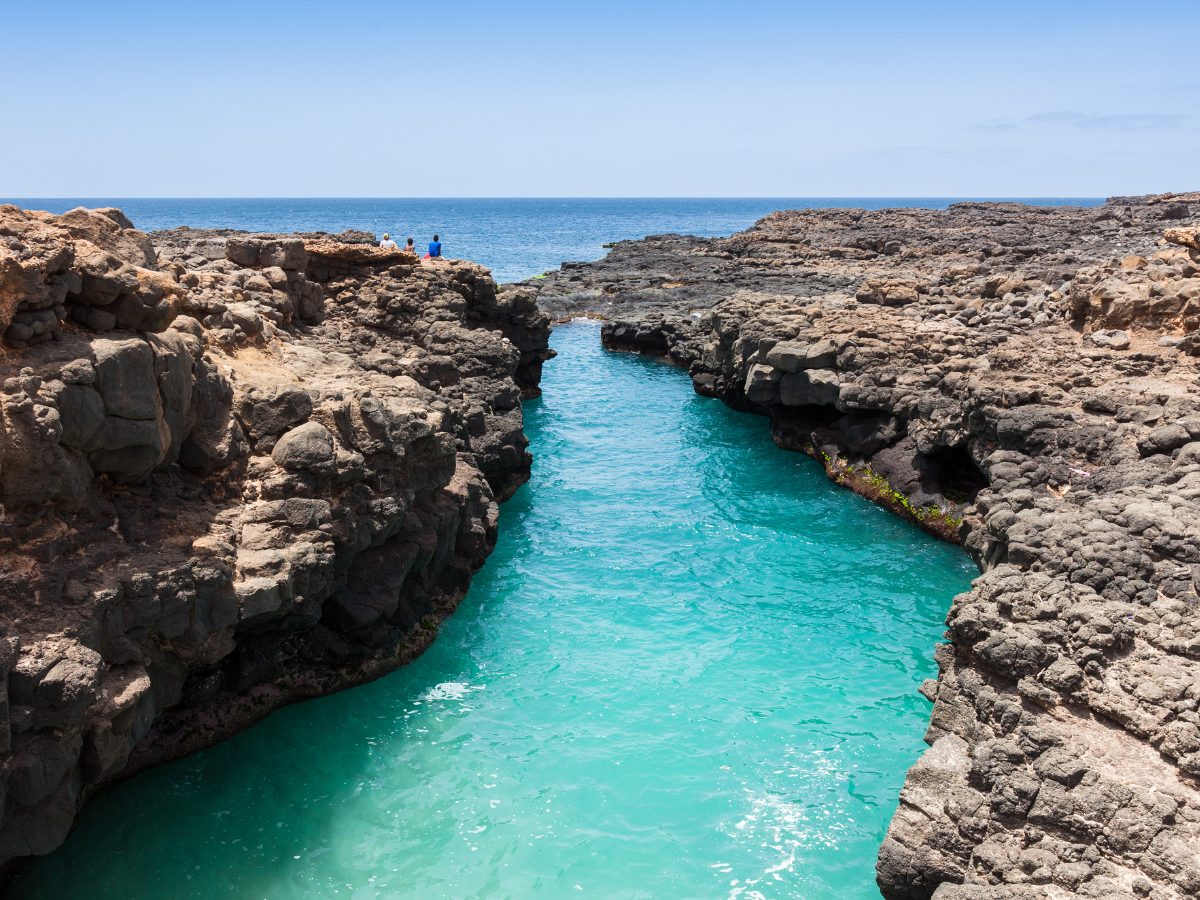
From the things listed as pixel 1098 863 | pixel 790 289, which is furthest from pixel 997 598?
pixel 790 289

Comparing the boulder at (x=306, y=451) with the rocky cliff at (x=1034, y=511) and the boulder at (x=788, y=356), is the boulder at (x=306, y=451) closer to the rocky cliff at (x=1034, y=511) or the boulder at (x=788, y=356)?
the rocky cliff at (x=1034, y=511)

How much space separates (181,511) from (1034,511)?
1472cm

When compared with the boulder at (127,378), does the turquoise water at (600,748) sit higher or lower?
lower

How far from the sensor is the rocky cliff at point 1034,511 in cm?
938

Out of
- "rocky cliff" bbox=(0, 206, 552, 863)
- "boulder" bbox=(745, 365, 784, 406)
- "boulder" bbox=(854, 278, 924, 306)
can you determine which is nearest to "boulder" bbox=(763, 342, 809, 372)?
"boulder" bbox=(745, 365, 784, 406)

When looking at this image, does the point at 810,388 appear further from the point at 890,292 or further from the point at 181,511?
the point at 181,511

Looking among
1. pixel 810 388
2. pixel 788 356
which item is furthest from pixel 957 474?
pixel 788 356

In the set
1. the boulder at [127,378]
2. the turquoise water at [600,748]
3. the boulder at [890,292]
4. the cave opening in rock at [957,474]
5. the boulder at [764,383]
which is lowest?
the turquoise water at [600,748]

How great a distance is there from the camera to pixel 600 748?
14430 millimetres

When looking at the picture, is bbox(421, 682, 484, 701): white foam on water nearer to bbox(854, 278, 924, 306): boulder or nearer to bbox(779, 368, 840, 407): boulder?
bbox(779, 368, 840, 407): boulder

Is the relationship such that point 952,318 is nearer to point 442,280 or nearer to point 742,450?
point 742,450

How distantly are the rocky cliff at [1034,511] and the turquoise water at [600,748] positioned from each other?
2216 mm

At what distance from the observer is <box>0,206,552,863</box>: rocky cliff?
971cm

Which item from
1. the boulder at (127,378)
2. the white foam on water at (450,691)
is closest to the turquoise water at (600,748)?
the white foam on water at (450,691)
